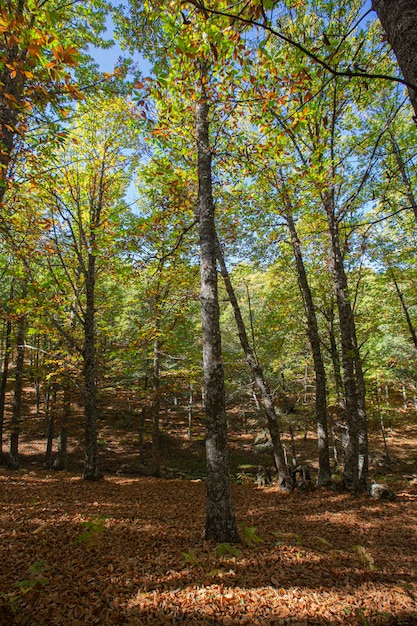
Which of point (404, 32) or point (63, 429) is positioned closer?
point (404, 32)

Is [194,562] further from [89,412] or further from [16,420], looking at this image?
[16,420]

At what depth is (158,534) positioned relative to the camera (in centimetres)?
554

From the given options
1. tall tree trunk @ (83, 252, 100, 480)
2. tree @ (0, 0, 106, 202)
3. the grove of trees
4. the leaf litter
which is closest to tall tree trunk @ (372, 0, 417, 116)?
the grove of trees

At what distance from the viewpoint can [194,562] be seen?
4.25m

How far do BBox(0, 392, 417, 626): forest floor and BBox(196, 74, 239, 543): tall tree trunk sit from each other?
38cm

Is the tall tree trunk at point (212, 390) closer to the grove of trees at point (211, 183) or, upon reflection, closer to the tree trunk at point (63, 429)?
the grove of trees at point (211, 183)

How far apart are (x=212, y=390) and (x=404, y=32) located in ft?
16.6

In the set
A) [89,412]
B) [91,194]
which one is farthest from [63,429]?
[91,194]

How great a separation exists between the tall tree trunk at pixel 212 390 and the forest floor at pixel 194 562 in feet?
1.25

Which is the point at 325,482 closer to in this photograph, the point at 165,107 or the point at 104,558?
the point at 104,558

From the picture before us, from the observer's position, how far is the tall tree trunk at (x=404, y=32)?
194 cm

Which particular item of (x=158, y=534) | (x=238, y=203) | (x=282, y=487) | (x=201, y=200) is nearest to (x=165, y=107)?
(x=201, y=200)

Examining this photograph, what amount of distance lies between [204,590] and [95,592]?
1367 millimetres

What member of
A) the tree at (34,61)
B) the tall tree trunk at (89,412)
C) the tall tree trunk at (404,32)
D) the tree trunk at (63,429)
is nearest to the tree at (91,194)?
the tall tree trunk at (89,412)
